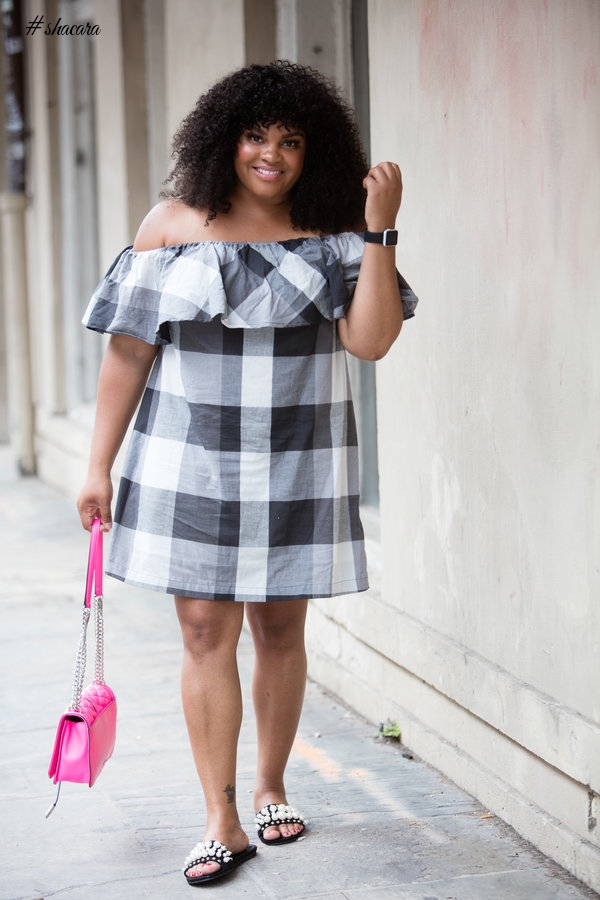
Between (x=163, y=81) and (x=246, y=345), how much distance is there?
4.80 metres

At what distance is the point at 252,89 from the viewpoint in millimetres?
3260

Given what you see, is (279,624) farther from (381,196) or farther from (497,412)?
A: (381,196)

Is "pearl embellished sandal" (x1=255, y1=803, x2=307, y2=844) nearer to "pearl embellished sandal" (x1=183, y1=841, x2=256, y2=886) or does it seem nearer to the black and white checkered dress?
"pearl embellished sandal" (x1=183, y1=841, x2=256, y2=886)

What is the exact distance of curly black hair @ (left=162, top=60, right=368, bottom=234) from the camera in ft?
10.7

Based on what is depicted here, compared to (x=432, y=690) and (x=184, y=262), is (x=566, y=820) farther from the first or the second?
(x=184, y=262)

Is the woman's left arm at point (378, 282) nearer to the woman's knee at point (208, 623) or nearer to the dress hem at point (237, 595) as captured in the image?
the dress hem at point (237, 595)

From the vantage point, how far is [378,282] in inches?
125

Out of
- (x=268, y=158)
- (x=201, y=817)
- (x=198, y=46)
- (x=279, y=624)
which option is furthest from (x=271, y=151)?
(x=198, y=46)

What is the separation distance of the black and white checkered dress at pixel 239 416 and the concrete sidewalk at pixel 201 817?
2.38 ft

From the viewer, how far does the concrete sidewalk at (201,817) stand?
10.9 feet

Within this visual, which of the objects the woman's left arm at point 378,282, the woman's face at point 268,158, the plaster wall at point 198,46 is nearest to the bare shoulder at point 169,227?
the woman's face at point 268,158
